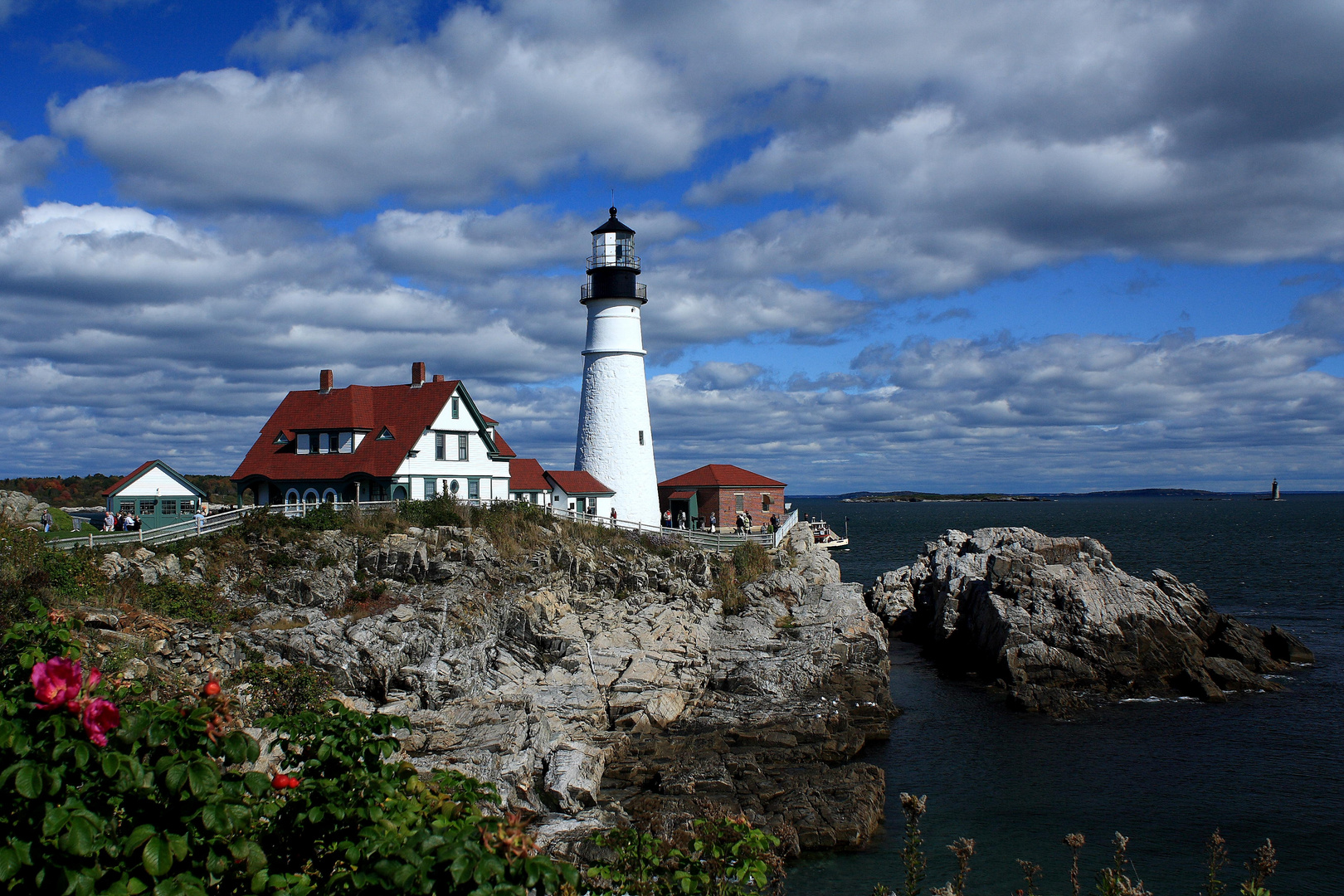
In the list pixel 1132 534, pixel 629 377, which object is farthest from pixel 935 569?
pixel 1132 534

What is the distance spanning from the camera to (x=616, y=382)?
3869 centimetres

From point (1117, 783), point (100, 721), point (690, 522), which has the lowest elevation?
point (1117, 783)

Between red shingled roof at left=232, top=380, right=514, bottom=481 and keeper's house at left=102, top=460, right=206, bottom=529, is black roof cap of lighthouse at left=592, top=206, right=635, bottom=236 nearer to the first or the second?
red shingled roof at left=232, top=380, right=514, bottom=481

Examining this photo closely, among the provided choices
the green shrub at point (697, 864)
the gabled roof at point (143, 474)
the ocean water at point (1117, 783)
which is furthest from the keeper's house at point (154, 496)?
the green shrub at point (697, 864)

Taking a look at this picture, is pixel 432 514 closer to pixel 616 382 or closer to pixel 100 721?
pixel 616 382

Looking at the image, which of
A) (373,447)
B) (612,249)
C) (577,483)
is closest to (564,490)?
(577,483)

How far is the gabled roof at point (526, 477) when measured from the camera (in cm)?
3919

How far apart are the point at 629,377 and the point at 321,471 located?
13310mm

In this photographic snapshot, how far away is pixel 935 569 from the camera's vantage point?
130ft

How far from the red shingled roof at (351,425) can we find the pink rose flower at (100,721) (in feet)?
97.5

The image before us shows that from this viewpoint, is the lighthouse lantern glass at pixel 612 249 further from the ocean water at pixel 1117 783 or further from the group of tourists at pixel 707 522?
the ocean water at pixel 1117 783

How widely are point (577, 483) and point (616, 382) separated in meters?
4.78

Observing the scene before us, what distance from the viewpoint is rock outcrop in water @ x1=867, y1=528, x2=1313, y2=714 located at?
87.7 feet

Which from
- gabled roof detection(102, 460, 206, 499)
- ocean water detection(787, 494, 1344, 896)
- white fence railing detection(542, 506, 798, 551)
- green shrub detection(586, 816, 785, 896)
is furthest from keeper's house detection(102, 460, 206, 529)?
green shrub detection(586, 816, 785, 896)
